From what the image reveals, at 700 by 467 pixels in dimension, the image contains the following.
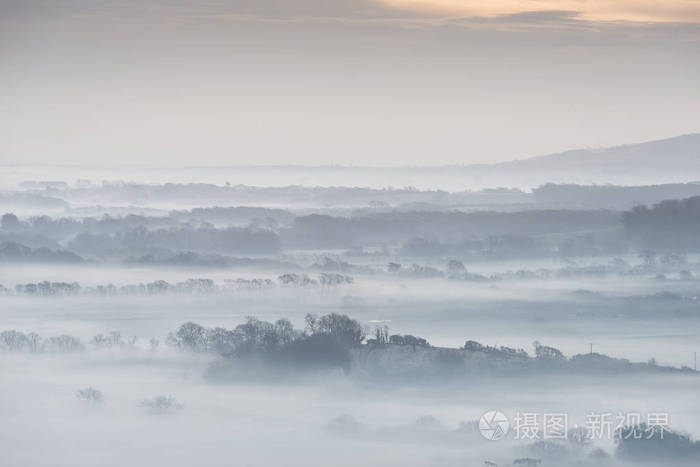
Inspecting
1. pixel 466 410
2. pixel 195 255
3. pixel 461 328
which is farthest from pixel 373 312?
pixel 466 410

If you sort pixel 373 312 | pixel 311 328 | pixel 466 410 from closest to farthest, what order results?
pixel 466 410
pixel 311 328
pixel 373 312

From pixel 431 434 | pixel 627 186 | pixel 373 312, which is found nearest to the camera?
pixel 431 434

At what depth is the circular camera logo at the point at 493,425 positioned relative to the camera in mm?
33500

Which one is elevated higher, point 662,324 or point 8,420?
point 662,324

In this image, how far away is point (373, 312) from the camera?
64938 millimetres

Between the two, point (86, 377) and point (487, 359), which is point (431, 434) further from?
point (86, 377)

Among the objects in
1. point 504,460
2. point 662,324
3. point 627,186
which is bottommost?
point 504,460

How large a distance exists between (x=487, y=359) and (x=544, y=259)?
34.8 meters

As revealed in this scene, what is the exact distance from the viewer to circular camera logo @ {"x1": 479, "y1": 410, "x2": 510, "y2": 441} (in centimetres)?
3350

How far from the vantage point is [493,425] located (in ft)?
113

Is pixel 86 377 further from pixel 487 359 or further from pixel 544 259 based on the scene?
pixel 544 259

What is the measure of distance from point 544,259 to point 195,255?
17676mm

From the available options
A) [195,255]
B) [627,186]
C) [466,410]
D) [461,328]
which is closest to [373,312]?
[461,328]

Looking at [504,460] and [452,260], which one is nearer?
[504,460]
